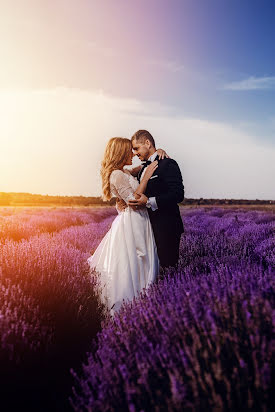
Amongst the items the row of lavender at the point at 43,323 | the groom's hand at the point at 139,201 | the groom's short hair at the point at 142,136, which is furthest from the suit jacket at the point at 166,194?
the row of lavender at the point at 43,323

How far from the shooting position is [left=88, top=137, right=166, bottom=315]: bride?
3109 millimetres

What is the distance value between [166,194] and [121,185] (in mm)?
404

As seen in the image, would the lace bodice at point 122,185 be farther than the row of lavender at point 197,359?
Yes

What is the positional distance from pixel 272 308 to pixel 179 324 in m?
0.40

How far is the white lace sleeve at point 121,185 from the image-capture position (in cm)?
315

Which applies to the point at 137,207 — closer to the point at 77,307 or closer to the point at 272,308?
the point at 77,307

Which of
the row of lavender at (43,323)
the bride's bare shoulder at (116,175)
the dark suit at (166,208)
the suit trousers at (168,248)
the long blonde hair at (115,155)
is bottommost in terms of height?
the row of lavender at (43,323)

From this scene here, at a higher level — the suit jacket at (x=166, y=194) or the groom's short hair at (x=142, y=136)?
the groom's short hair at (x=142, y=136)

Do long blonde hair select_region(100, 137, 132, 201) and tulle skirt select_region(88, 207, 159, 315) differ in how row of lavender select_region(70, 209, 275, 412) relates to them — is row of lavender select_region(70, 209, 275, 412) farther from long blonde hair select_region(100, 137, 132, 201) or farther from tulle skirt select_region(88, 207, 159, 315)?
long blonde hair select_region(100, 137, 132, 201)

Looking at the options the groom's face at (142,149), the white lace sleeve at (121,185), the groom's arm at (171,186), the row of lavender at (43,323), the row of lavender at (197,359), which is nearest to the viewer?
the row of lavender at (197,359)

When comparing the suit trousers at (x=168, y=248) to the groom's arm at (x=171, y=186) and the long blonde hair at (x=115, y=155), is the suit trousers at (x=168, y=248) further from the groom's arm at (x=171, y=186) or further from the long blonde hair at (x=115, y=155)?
the long blonde hair at (x=115, y=155)

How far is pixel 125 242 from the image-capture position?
3217 mm

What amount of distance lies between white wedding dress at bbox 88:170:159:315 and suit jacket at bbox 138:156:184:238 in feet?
0.39

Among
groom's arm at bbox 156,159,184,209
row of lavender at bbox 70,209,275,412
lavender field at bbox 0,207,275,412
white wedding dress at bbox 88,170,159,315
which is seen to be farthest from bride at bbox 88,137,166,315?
row of lavender at bbox 70,209,275,412
